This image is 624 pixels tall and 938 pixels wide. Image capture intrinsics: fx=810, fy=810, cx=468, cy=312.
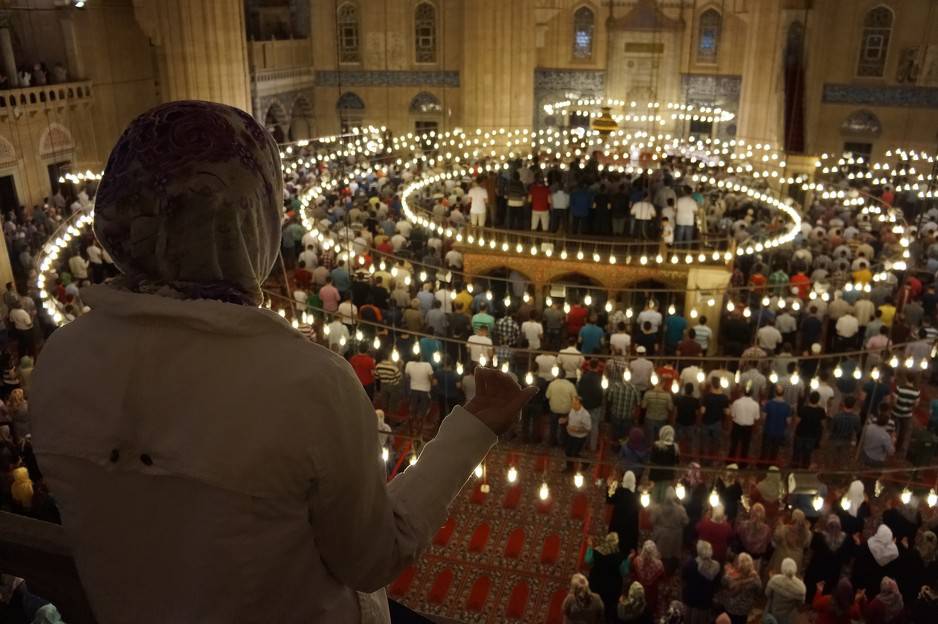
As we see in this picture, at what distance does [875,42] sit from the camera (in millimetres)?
22750

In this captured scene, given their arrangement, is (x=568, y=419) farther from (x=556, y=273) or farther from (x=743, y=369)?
(x=556, y=273)

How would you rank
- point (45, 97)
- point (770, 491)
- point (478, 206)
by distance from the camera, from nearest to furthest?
point (770, 491), point (478, 206), point (45, 97)

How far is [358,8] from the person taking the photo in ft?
90.7

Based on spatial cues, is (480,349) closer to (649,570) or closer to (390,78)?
(649,570)

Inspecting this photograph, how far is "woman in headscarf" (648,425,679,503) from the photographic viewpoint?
782cm

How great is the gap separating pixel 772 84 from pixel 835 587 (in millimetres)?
18040

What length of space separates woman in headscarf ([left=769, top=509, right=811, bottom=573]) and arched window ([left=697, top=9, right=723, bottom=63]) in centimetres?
2286

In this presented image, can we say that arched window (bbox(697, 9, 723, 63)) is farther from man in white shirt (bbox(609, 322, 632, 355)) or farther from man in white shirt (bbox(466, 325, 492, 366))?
man in white shirt (bbox(466, 325, 492, 366))

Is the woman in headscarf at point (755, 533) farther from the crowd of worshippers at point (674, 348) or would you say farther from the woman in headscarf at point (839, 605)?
the crowd of worshippers at point (674, 348)

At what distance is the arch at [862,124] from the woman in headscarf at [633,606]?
837 inches

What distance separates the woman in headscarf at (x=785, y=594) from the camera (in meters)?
6.05

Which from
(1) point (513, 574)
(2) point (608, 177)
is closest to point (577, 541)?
(1) point (513, 574)

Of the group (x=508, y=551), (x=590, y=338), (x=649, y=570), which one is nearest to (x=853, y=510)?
(x=649, y=570)

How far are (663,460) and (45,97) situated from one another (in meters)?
17.9
